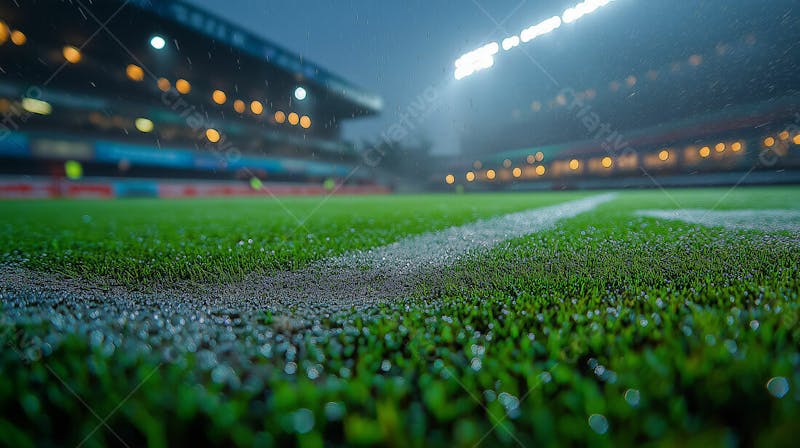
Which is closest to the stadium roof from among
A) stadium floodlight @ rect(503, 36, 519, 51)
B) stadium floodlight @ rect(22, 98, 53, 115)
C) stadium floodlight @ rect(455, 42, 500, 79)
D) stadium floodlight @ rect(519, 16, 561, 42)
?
stadium floodlight @ rect(22, 98, 53, 115)

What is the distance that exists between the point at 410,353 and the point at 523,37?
1912cm

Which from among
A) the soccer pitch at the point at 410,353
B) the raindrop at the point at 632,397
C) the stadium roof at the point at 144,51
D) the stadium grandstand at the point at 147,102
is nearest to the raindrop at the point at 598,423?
the soccer pitch at the point at 410,353

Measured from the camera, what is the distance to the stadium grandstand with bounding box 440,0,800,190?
1497cm

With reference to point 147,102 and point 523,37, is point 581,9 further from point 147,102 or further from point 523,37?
point 147,102

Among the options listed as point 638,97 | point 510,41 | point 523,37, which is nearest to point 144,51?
point 510,41

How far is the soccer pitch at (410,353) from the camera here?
0.80 meters

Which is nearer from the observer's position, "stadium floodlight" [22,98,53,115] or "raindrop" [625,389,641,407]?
"raindrop" [625,389,641,407]

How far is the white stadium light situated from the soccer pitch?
54.1 feet

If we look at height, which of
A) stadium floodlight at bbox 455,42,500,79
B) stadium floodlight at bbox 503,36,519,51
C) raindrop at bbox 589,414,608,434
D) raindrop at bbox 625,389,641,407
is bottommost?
raindrop at bbox 589,414,608,434

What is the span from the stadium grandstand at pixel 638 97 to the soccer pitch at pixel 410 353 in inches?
604

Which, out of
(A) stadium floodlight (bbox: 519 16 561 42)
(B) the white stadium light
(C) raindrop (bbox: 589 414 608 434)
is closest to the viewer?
(C) raindrop (bbox: 589 414 608 434)

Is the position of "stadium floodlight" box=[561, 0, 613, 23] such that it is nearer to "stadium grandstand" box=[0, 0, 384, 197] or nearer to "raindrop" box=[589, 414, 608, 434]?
"raindrop" box=[589, 414, 608, 434]

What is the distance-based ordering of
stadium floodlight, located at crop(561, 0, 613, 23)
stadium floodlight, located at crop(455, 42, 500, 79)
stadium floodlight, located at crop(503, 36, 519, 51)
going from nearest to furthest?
stadium floodlight, located at crop(561, 0, 613, 23) → stadium floodlight, located at crop(455, 42, 500, 79) → stadium floodlight, located at crop(503, 36, 519, 51)

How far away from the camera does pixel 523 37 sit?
16.2 metres
